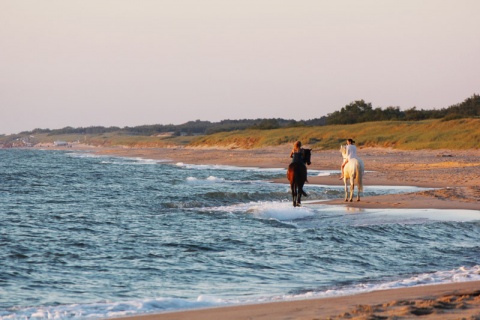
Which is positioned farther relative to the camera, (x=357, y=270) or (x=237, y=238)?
(x=237, y=238)

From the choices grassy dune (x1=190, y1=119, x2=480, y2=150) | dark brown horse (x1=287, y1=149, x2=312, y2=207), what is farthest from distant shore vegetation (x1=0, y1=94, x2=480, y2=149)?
dark brown horse (x1=287, y1=149, x2=312, y2=207)

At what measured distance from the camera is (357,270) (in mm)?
12289

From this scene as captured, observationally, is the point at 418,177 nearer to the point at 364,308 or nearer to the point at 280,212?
the point at 280,212

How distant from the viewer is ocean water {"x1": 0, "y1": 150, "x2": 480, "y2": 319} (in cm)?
1016

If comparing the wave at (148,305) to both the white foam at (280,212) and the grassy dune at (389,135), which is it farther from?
the grassy dune at (389,135)

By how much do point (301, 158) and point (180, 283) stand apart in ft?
36.1

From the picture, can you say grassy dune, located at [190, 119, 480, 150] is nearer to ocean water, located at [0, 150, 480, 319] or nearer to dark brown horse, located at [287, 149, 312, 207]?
dark brown horse, located at [287, 149, 312, 207]

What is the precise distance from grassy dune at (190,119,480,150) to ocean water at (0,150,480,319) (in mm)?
36520

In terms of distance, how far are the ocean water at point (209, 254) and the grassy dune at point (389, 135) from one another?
36.5 metres

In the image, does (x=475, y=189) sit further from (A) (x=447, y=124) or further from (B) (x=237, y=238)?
(A) (x=447, y=124)

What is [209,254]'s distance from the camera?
1391cm

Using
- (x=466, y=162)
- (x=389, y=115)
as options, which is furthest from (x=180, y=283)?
(x=389, y=115)

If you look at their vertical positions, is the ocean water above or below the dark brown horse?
below

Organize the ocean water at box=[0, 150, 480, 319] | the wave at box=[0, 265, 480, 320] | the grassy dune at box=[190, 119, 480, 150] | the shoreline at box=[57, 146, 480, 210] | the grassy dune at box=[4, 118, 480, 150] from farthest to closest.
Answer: the grassy dune at box=[4, 118, 480, 150] → the grassy dune at box=[190, 119, 480, 150] → the shoreline at box=[57, 146, 480, 210] → the ocean water at box=[0, 150, 480, 319] → the wave at box=[0, 265, 480, 320]
